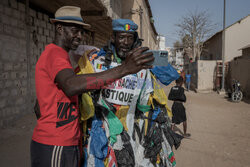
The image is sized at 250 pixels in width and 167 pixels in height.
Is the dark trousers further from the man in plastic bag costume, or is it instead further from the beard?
the beard

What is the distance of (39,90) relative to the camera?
1.23m

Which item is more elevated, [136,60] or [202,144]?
[136,60]

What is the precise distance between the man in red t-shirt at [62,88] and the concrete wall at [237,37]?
21629 millimetres

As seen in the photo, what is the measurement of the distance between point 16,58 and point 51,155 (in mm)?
4440

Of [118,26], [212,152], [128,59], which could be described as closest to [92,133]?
[128,59]

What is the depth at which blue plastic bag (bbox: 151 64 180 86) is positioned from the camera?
2076 millimetres

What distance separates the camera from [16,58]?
4852 mm

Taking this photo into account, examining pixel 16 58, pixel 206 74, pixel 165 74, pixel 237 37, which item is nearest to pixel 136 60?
pixel 165 74

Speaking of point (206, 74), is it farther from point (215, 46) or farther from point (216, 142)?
point (216, 142)

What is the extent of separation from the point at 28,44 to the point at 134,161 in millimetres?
4829

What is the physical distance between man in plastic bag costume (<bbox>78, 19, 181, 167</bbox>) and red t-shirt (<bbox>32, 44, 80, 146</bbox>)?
372 mm

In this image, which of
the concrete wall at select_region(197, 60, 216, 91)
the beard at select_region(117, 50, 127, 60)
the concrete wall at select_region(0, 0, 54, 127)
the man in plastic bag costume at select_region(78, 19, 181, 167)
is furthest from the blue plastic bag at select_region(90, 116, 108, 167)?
the concrete wall at select_region(197, 60, 216, 91)

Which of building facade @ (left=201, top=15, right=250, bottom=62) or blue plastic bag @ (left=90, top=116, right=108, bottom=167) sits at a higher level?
building facade @ (left=201, top=15, right=250, bottom=62)

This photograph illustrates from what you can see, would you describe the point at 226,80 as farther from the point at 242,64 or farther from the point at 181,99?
the point at 181,99
